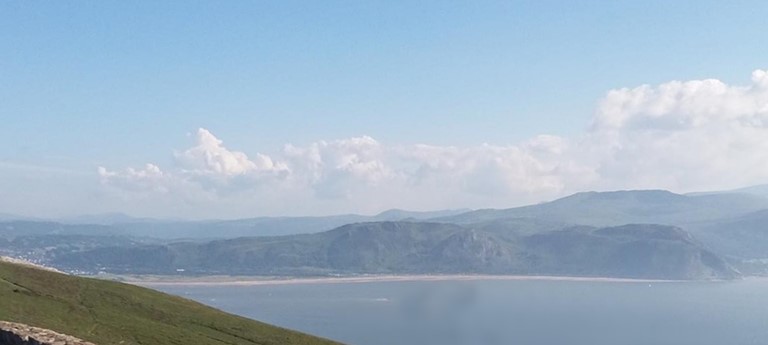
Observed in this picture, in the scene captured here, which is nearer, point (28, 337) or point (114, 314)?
point (28, 337)

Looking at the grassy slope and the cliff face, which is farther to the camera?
the grassy slope

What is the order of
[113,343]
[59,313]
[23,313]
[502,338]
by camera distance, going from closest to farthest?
[113,343] < [23,313] < [59,313] < [502,338]

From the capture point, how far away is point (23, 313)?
215 feet

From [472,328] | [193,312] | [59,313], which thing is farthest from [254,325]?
[472,328]

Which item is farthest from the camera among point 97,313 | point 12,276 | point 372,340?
point 372,340

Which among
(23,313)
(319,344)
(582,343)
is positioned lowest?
(582,343)

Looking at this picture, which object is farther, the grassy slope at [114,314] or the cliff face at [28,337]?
the grassy slope at [114,314]

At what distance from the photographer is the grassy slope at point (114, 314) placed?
66.4 metres

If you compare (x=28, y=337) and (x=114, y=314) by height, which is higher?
(x=28, y=337)

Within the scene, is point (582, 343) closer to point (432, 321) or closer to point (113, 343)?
point (432, 321)

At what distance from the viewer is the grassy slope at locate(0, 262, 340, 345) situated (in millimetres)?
66438

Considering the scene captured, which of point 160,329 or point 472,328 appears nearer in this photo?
point 160,329

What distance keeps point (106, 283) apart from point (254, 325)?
22455 mm

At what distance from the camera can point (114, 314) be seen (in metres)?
78.0
